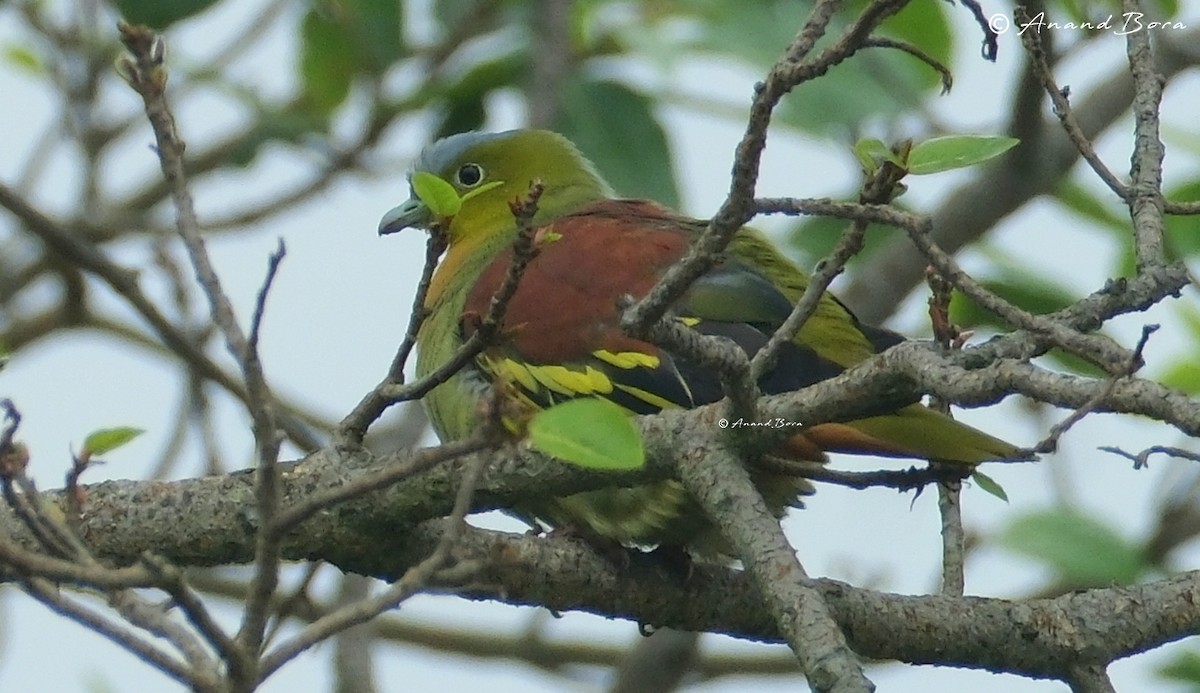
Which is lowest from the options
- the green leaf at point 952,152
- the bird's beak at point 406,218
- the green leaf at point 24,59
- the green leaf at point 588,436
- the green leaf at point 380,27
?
the green leaf at point 588,436

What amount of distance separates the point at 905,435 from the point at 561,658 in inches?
114

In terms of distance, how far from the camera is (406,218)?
4598 mm

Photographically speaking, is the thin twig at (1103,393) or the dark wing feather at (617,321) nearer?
the thin twig at (1103,393)

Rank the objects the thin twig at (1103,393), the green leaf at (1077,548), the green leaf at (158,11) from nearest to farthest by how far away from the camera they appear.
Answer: the thin twig at (1103,393), the green leaf at (158,11), the green leaf at (1077,548)

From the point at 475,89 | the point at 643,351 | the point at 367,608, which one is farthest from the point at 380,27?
the point at 367,608

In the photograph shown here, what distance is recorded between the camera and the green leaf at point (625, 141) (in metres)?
4.96

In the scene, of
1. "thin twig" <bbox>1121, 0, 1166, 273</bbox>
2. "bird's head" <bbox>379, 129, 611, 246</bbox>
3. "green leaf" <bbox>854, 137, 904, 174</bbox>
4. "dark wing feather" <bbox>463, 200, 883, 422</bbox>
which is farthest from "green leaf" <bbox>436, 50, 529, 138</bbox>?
"green leaf" <bbox>854, 137, 904, 174</bbox>

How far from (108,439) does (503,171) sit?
275 cm

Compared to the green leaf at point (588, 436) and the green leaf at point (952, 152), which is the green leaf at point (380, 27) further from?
the green leaf at point (588, 436)

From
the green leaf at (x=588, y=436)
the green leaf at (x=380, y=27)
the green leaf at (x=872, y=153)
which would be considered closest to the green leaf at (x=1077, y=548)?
the green leaf at (x=380, y=27)

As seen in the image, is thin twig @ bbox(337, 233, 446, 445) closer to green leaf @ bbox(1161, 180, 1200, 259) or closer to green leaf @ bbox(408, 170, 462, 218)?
green leaf @ bbox(408, 170, 462, 218)

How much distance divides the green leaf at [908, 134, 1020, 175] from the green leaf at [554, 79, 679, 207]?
2.69m

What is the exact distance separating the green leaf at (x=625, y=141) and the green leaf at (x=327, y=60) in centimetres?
69

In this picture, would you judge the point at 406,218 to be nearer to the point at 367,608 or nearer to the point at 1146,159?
the point at 1146,159
